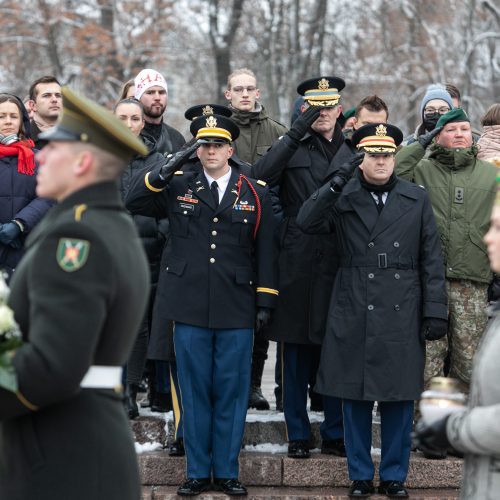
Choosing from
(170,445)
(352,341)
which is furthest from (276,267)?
(170,445)

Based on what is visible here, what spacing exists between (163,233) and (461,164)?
6.63 ft

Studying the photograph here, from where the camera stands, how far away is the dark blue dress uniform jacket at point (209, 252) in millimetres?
7535

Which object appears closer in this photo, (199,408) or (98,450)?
(98,450)

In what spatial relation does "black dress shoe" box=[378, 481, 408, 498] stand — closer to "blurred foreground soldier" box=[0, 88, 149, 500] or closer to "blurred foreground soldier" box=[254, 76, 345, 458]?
"blurred foreground soldier" box=[254, 76, 345, 458]

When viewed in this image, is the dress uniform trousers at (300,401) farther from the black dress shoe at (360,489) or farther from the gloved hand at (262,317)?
the black dress shoe at (360,489)

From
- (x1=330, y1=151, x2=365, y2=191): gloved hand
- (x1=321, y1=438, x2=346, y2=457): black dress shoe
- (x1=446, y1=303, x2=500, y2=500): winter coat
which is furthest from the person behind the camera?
(x1=321, y1=438, x2=346, y2=457): black dress shoe

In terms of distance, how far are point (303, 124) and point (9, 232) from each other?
1.97m

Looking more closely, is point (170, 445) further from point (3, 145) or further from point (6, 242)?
point (3, 145)

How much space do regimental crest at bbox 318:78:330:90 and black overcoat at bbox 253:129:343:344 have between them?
344mm

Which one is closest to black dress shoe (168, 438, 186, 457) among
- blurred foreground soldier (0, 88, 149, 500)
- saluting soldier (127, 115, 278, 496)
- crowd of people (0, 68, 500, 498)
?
crowd of people (0, 68, 500, 498)

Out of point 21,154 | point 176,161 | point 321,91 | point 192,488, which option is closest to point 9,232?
point 21,154

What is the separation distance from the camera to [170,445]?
8.13 metres

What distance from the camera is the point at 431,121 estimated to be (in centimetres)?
902

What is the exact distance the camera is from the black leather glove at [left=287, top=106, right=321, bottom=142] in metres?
7.82
